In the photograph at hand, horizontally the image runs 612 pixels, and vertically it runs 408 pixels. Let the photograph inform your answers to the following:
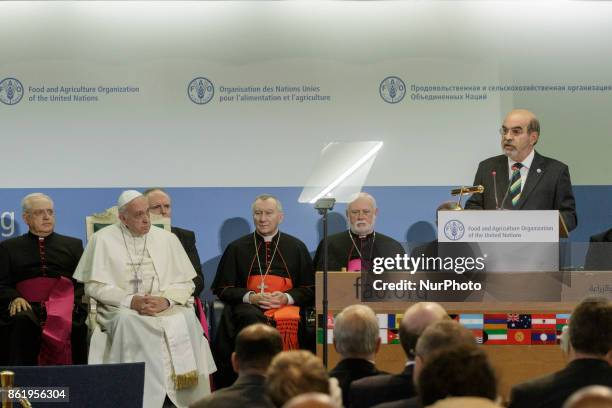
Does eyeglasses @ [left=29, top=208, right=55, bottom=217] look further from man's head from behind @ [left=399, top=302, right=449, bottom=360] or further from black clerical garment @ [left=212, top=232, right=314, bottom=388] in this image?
man's head from behind @ [left=399, top=302, right=449, bottom=360]

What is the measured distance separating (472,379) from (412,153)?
6774mm

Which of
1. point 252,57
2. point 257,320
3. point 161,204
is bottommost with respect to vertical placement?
point 257,320

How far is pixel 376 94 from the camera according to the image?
30.4 feet

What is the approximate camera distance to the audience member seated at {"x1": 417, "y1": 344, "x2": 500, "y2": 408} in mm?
2611

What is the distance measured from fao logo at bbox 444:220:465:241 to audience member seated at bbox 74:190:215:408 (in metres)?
2.20

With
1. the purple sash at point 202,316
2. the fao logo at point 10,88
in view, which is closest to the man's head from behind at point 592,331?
the purple sash at point 202,316

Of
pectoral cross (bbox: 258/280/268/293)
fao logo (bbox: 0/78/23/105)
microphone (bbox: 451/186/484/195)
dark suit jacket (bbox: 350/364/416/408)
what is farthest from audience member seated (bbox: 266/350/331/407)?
fao logo (bbox: 0/78/23/105)

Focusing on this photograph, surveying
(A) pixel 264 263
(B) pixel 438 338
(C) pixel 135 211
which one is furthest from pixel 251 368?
(A) pixel 264 263

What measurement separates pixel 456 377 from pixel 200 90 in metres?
6.95

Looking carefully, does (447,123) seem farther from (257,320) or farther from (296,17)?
(257,320)

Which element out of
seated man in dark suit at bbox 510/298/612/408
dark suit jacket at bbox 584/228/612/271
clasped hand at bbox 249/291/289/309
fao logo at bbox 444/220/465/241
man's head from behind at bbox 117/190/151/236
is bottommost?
seated man in dark suit at bbox 510/298/612/408

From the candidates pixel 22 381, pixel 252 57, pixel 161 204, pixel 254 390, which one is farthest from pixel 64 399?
pixel 252 57

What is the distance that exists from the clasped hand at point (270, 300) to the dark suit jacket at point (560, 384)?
384cm

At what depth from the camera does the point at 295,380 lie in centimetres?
280
